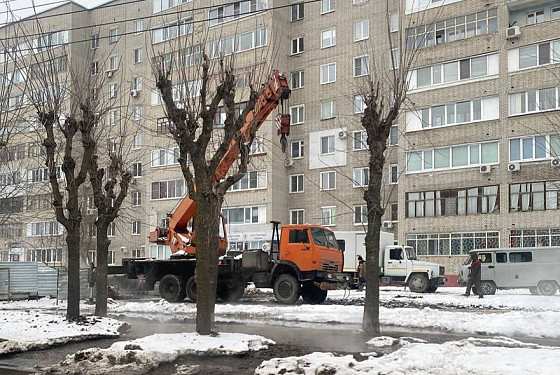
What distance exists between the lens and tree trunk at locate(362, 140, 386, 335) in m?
14.9

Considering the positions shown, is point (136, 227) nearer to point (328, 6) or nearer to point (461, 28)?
point (328, 6)

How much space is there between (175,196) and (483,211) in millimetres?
24221

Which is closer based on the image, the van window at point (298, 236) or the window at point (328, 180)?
the van window at point (298, 236)

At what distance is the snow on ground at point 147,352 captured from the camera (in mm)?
10724

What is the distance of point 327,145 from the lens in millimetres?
49500

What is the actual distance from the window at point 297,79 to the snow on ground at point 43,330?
36.6 metres

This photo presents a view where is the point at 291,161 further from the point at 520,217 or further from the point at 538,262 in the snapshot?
the point at 538,262

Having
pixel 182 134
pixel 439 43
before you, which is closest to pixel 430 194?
pixel 439 43

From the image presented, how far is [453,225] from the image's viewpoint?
41.3 metres

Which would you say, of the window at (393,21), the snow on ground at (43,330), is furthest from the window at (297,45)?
the snow on ground at (43,330)

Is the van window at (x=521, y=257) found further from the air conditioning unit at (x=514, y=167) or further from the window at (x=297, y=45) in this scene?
the window at (x=297, y=45)

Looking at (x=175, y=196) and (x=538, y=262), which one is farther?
(x=175, y=196)

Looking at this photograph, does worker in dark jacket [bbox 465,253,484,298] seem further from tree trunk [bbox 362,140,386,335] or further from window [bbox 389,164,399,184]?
window [bbox 389,164,399,184]

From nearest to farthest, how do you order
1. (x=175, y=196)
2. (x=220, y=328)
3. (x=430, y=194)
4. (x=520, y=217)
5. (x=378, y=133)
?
(x=378, y=133) → (x=220, y=328) → (x=520, y=217) → (x=430, y=194) → (x=175, y=196)
